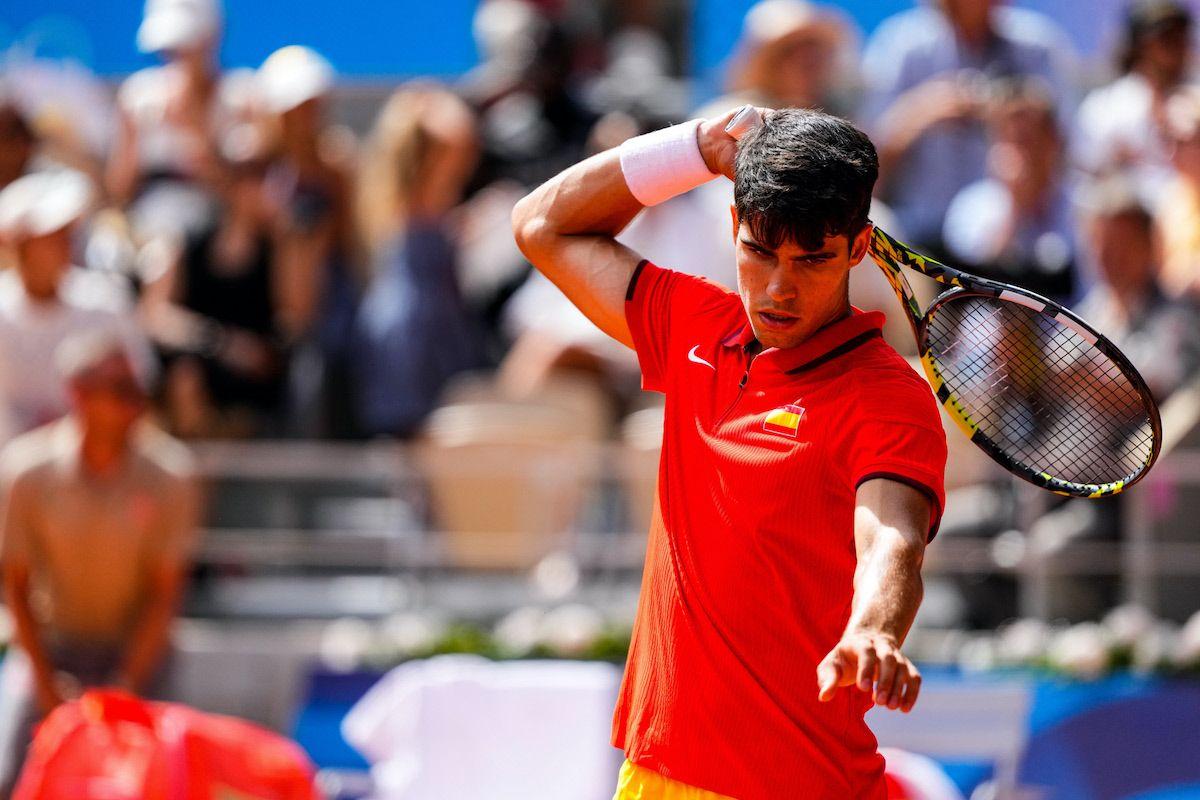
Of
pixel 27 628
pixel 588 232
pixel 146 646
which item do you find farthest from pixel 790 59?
pixel 588 232

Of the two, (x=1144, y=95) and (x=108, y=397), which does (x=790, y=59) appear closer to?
(x=1144, y=95)

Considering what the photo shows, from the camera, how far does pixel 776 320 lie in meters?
3.30

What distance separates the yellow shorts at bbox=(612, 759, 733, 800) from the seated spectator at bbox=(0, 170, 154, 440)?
16.2ft

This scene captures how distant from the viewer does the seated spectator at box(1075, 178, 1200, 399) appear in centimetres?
723

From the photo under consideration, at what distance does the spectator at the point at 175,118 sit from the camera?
9.19 metres

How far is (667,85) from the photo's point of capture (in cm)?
992

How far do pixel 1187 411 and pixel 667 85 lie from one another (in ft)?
12.5

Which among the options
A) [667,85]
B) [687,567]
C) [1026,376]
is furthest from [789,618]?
[667,85]

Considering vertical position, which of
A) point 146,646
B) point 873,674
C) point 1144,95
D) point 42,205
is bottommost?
point 146,646

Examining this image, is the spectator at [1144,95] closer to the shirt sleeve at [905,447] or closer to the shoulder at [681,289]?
the shoulder at [681,289]

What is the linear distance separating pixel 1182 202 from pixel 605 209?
4717 millimetres

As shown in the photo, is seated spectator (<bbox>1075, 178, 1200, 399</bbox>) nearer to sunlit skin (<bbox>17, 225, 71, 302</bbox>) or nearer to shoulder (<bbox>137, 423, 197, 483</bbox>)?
shoulder (<bbox>137, 423, 197, 483</bbox>)

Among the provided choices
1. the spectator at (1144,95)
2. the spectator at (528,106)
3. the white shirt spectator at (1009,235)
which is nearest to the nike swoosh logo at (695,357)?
the white shirt spectator at (1009,235)

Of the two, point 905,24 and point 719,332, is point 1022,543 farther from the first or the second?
point 719,332
